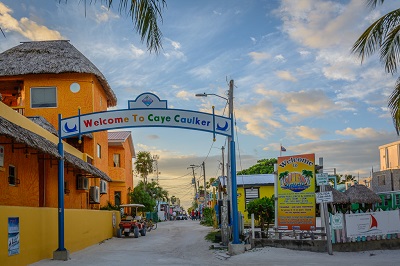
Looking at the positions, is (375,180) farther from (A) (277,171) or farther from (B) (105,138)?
(A) (277,171)

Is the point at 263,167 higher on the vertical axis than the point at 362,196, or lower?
higher

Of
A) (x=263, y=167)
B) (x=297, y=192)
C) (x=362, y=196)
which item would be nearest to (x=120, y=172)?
(x=362, y=196)

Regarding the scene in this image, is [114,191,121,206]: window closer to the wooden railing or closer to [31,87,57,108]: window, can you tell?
[31,87,57,108]: window

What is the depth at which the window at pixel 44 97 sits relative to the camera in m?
31.1

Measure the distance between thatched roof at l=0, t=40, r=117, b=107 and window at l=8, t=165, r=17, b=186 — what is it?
1413 cm

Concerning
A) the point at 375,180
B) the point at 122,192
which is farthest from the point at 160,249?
the point at 375,180

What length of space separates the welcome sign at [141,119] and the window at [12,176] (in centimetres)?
254

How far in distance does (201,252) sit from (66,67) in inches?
624

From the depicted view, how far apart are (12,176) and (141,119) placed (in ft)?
16.5

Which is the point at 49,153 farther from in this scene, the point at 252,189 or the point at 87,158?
the point at 252,189

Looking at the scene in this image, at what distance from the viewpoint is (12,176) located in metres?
17.1

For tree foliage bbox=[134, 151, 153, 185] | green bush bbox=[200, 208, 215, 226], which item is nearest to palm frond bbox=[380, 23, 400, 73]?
green bush bbox=[200, 208, 215, 226]

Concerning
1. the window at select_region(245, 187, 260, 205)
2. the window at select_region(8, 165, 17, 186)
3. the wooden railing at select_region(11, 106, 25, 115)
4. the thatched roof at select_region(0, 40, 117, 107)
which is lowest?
the window at select_region(245, 187, 260, 205)

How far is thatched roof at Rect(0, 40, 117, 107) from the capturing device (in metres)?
30.4
